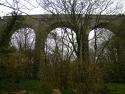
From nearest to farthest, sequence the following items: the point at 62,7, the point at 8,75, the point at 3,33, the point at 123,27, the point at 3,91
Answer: the point at 3,33 < the point at 3,91 < the point at 8,75 < the point at 62,7 < the point at 123,27

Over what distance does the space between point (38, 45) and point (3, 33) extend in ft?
37.6

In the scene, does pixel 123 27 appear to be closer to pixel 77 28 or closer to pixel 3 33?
pixel 77 28

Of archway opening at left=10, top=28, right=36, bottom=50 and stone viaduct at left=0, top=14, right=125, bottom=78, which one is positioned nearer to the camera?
stone viaduct at left=0, top=14, right=125, bottom=78

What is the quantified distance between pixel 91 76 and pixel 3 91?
401 cm

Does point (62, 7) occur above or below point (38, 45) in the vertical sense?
above

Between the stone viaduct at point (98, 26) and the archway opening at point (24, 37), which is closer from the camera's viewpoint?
the stone viaduct at point (98, 26)

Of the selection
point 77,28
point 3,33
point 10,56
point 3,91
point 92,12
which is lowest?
point 3,91

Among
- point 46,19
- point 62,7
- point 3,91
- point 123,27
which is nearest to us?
point 3,91

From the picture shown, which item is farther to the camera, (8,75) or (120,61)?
(120,61)

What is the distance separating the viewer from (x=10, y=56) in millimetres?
11938

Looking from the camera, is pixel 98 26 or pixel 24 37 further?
pixel 24 37

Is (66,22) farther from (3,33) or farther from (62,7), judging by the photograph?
(3,33)

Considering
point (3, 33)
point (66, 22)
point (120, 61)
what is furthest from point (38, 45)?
point (3, 33)

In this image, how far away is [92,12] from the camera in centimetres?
1852
